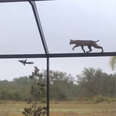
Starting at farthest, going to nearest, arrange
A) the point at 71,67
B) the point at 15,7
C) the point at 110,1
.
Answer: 1. the point at 71,67
2. the point at 15,7
3. the point at 110,1

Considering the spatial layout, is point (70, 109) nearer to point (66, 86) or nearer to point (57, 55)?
point (66, 86)

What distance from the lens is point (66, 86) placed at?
441cm

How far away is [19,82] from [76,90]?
87 centimetres

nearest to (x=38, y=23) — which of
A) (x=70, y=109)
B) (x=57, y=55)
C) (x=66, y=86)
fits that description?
(x=57, y=55)

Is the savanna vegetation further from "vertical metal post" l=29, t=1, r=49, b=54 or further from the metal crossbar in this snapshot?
"vertical metal post" l=29, t=1, r=49, b=54

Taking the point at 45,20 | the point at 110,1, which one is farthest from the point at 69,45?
the point at 110,1

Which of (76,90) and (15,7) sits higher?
(15,7)

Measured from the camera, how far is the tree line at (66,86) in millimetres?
4215

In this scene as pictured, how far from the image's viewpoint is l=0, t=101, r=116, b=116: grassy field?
417 centimetres

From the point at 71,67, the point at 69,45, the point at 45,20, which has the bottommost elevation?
the point at 71,67

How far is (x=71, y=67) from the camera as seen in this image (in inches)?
168

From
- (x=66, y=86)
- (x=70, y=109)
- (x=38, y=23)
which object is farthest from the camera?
(x=66, y=86)

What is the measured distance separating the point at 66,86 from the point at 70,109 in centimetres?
36

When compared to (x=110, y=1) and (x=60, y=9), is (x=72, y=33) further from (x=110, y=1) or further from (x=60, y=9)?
(x=110, y=1)
